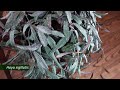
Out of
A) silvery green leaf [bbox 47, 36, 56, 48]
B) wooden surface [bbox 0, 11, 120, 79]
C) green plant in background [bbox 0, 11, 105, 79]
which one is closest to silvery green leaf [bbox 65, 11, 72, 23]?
green plant in background [bbox 0, 11, 105, 79]

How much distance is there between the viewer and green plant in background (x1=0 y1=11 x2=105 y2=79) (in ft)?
2.98

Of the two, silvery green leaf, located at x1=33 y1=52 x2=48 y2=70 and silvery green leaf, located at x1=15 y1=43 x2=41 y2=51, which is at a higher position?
silvery green leaf, located at x1=15 y1=43 x2=41 y2=51

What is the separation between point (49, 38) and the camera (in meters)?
0.93

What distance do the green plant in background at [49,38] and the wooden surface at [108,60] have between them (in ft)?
1.31

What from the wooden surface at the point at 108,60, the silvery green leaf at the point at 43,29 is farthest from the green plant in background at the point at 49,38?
the wooden surface at the point at 108,60

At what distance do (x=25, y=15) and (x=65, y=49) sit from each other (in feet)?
0.75

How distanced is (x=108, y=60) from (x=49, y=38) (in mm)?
817

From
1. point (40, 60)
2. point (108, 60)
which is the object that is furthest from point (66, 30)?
point (108, 60)

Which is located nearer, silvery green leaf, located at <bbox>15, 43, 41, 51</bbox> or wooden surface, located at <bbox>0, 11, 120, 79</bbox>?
silvery green leaf, located at <bbox>15, 43, 41, 51</bbox>

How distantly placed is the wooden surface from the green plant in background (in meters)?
0.40

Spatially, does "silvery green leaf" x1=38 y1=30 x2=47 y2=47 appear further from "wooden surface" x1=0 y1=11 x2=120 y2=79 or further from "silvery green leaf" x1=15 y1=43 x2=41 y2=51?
"wooden surface" x1=0 y1=11 x2=120 y2=79

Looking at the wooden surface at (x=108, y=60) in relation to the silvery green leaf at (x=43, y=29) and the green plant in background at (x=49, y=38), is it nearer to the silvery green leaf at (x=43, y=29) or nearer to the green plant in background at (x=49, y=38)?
the green plant in background at (x=49, y=38)
